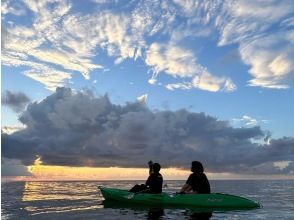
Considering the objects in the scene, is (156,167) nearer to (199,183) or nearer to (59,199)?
(199,183)

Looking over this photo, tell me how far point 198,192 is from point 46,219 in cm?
1052

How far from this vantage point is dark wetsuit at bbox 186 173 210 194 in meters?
24.8

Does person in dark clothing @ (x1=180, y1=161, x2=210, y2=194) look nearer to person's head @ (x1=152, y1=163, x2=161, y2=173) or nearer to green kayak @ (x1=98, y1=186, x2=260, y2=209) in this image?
green kayak @ (x1=98, y1=186, x2=260, y2=209)

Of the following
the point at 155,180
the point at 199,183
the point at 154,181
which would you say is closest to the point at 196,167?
the point at 199,183

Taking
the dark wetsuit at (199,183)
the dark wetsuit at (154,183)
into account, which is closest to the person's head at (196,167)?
the dark wetsuit at (199,183)

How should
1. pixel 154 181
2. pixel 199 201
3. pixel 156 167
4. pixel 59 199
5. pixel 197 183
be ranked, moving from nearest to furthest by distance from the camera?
pixel 199 201 → pixel 197 183 → pixel 156 167 → pixel 154 181 → pixel 59 199

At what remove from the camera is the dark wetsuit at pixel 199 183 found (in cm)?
2483

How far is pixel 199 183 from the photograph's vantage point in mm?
25250

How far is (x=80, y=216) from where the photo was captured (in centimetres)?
Result: 2111

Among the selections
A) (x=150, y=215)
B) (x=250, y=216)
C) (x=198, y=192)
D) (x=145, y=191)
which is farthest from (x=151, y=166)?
(x=250, y=216)

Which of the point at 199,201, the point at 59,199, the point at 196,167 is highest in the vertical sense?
the point at 196,167

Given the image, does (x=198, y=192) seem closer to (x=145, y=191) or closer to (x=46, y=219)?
(x=145, y=191)

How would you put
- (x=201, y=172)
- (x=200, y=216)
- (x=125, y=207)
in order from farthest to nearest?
(x=125, y=207)
(x=201, y=172)
(x=200, y=216)

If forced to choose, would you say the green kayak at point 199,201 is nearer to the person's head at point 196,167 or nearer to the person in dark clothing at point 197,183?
the person in dark clothing at point 197,183
